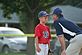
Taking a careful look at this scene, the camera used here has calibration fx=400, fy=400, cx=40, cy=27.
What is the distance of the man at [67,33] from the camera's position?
30.3 feet

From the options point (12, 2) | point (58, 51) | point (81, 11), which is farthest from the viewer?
point (81, 11)

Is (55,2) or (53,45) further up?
(55,2)

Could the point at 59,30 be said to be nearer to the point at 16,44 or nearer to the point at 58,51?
the point at 58,51

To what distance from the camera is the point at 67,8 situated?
4638 centimetres

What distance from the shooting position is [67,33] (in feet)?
30.7

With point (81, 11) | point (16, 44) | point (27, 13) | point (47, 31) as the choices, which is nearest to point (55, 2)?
point (27, 13)

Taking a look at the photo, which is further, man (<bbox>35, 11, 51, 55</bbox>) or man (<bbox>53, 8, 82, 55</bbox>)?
man (<bbox>35, 11, 51, 55</bbox>)

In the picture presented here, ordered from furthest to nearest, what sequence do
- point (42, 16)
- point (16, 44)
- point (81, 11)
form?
point (81, 11) < point (16, 44) < point (42, 16)

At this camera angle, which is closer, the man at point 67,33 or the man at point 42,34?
the man at point 67,33

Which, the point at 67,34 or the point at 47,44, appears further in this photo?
the point at 47,44

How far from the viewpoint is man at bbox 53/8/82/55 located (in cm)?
924

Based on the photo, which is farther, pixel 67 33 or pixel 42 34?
pixel 42 34

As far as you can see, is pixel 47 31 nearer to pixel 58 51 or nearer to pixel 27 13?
pixel 58 51

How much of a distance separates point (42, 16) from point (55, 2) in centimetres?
979
